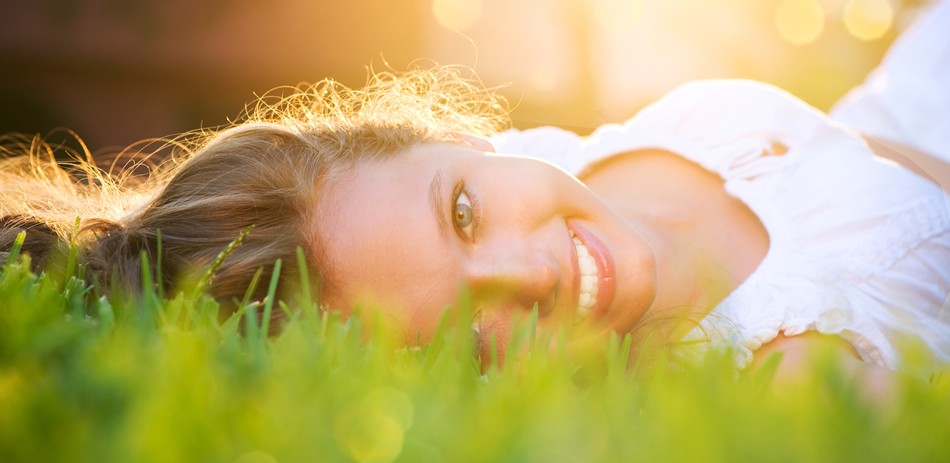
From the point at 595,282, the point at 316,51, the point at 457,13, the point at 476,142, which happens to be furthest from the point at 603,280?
the point at 457,13

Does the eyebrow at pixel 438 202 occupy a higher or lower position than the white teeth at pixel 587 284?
higher

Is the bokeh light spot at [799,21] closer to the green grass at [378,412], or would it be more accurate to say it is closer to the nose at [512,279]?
the nose at [512,279]

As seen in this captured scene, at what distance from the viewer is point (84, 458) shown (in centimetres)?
53

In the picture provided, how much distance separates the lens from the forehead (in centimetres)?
154

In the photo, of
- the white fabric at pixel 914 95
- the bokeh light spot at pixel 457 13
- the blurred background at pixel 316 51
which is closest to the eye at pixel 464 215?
the white fabric at pixel 914 95

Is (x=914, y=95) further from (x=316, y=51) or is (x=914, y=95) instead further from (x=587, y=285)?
(x=316, y=51)

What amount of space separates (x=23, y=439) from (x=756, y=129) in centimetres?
248

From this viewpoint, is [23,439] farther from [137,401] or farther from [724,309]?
[724,309]

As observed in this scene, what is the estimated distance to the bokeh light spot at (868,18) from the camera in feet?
30.1

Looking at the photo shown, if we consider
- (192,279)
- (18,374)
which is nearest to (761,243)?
(192,279)

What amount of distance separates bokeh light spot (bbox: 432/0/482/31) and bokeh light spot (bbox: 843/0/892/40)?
470 centimetres

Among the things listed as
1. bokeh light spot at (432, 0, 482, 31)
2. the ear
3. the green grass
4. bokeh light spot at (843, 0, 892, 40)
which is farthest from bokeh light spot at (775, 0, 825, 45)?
the green grass

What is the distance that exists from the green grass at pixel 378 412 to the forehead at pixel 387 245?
0.68 meters

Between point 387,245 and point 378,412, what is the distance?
37.3 inches
